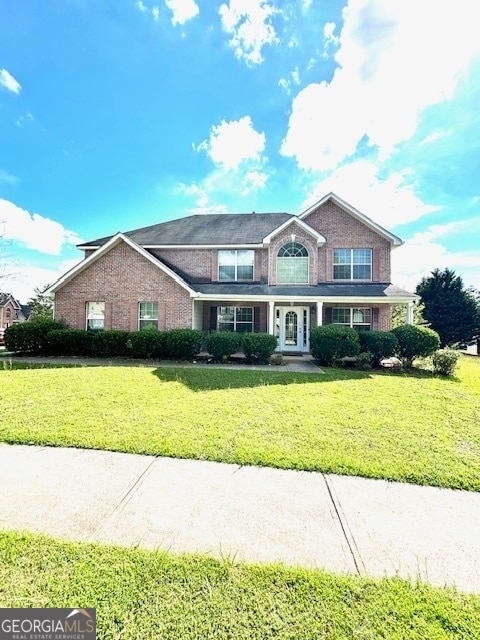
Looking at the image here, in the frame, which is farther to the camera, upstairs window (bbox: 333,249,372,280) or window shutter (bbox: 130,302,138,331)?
upstairs window (bbox: 333,249,372,280)

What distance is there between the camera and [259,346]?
42.0ft

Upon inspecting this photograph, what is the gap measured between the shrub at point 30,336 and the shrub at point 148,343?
15.1 feet

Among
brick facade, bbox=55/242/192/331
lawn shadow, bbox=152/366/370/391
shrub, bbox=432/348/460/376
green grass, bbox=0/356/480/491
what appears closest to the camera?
green grass, bbox=0/356/480/491

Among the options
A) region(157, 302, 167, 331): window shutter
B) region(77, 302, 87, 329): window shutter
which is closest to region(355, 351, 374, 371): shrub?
region(157, 302, 167, 331): window shutter

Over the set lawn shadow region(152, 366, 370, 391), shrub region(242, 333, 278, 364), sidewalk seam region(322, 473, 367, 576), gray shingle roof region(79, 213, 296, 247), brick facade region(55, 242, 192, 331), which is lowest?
sidewalk seam region(322, 473, 367, 576)

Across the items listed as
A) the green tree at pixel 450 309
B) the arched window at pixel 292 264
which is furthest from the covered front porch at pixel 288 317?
the green tree at pixel 450 309

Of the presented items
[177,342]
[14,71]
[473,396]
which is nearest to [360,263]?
[473,396]

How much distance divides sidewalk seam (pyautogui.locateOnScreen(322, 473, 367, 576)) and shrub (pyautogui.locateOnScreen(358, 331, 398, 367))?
33.0 ft

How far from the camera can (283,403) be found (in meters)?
6.93

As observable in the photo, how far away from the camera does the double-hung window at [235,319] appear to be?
16422 mm

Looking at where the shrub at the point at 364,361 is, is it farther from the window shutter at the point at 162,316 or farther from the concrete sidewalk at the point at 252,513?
the window shutter at the point at 162,316

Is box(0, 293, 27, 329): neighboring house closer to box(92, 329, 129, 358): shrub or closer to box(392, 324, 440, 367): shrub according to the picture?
box(92, 329, 129, 358): shrub

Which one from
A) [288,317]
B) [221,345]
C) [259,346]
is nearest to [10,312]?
[221,345]

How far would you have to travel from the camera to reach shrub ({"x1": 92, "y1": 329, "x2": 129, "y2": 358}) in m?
13.3
